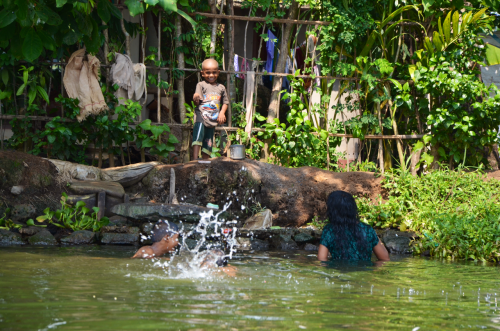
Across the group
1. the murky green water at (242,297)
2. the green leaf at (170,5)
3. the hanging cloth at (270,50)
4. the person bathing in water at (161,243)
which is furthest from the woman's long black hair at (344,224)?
the hanging cloth at (270,50)

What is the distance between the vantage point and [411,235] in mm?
7906

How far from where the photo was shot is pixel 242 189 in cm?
885

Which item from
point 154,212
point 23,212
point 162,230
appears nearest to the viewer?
point 162,230

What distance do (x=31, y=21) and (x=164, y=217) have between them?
4.40m

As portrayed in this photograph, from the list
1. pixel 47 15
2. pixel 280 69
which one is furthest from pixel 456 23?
pixel 47 15

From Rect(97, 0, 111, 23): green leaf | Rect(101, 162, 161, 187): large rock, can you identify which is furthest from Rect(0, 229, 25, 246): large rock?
Rect(97, 0, 111, 23): green leaf

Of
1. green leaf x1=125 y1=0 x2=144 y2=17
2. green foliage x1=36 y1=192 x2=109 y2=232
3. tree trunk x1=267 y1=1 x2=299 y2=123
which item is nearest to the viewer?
green leaf x1=125 y1=0 x2=144 y2=17

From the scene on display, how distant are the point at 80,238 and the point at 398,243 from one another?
4.51 metres

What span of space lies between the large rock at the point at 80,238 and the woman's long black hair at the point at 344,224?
3.53 metres

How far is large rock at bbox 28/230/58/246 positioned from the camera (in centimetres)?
698

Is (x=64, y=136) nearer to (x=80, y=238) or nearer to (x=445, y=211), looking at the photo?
(x=80, y=238)

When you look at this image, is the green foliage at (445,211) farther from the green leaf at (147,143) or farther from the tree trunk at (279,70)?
the green leaf at (147,143)

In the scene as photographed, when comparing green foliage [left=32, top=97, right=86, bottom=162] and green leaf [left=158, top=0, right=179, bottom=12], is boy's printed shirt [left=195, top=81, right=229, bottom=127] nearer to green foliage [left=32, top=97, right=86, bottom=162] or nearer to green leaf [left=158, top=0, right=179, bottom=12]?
green foliage [left=32, top=97, right=86, bottom=162]

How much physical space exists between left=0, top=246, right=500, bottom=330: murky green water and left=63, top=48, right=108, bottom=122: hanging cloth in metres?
3.81
